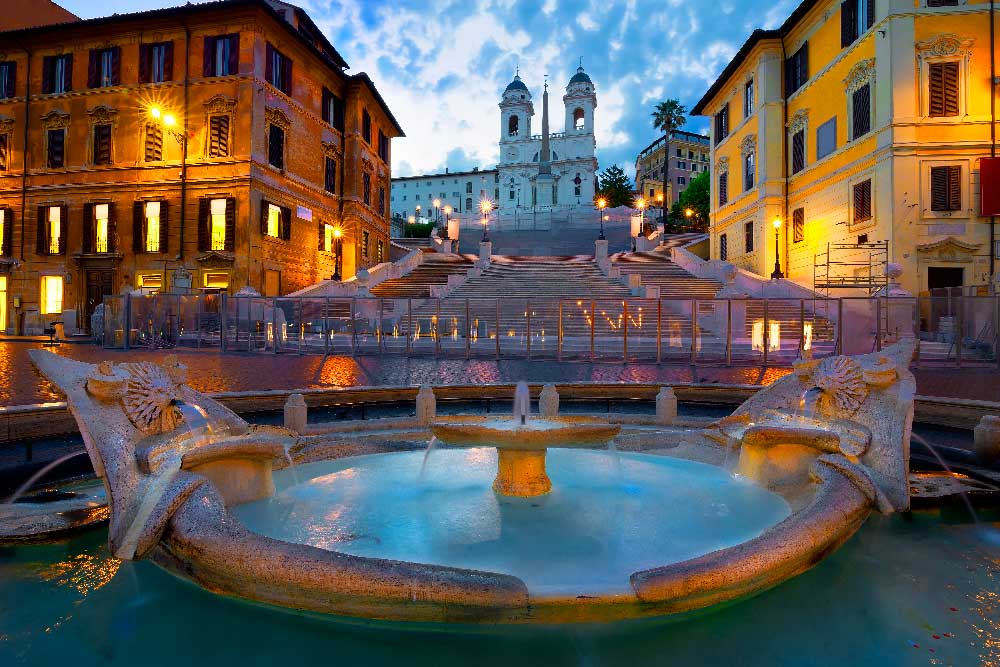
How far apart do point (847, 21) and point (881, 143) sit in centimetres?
662

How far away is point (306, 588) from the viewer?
9.53ft

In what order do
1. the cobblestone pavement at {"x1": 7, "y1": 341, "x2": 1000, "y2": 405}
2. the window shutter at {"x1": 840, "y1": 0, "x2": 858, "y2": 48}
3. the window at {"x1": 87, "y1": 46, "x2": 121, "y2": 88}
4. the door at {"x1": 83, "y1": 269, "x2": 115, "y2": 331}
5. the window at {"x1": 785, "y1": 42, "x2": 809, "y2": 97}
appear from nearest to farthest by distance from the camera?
1. the cobblestone pavement at {"x1": 7, "y1": 341, "x2": 1000, "y2": 405}
2. the window shutter at {"x1": 840, "y1": 0, "x2": 858, "y2": 48}
3. the window at {"x1": 785, "y1": 42, "x2": 809, "y2": 97}
4. the door at {"x1": 83, "y1": 269, "x2": 115, "y2": 331}
5. the window at {"x1": 87, "y1": 46, "x2": 121, "y2": 88}

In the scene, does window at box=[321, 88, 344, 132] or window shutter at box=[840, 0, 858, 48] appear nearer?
window shutter at box=[840, 0, 858, 48]

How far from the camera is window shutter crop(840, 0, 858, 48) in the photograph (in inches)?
1006

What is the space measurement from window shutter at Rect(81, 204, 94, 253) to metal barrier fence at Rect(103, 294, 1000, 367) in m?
13.3

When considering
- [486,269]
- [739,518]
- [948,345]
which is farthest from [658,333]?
[486,269]

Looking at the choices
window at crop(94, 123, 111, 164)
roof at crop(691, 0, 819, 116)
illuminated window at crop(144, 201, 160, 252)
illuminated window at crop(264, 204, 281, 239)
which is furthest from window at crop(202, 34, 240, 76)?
roof at crop(691, 0, 819, 116)

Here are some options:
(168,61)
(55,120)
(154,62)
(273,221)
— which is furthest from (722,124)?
(55,120)

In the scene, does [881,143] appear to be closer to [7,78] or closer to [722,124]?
[722,124]

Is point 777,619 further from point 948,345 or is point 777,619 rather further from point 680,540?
point 948,345

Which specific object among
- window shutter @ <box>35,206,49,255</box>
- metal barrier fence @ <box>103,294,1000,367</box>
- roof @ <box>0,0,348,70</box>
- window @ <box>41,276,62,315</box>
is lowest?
metal barrier fence @ <box>103,294,1000,367</box>

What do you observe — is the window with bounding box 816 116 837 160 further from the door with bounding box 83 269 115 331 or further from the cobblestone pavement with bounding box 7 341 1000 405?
the door with bounding box 83 269 115 331

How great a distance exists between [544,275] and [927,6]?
18.9 m

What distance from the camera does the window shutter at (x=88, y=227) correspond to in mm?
30656
